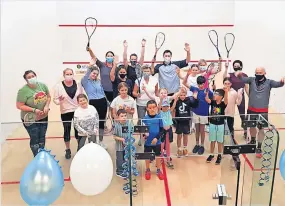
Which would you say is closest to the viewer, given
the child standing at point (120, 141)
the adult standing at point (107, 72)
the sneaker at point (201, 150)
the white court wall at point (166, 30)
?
the child standing at point (120, 141)

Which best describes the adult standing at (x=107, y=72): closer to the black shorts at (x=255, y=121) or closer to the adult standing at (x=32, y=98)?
the adult standing at (x=32, y=98)

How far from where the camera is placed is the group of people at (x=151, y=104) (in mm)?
2816

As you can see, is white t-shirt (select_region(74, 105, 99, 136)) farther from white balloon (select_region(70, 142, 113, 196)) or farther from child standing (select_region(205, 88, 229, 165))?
child standing (select_region(205, 88, 229, 165))

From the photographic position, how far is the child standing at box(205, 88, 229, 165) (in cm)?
301

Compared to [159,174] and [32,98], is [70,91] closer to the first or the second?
[32,98]

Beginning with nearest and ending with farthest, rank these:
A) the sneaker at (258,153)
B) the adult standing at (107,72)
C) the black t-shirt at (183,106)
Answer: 1. the sneaker at (258,153)
2. the black t-shirt at (183,106)
3. the adult standing at (107,72)

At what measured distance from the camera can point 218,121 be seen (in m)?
3.03

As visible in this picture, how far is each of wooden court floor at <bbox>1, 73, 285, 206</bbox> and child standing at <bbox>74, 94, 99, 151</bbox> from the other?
109 mm

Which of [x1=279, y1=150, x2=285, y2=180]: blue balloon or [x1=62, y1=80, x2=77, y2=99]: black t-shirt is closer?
[x1=279, y1=150, x2=285, y2=180]: blue balloon

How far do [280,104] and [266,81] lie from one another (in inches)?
72.4

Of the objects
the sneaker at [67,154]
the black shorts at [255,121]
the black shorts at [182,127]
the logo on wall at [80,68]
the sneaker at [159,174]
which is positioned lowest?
the sneaker at [159,174]

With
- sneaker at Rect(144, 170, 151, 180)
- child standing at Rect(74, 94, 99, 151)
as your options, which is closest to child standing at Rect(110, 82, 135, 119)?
child standing at Rect(74, 94, 99, 151)

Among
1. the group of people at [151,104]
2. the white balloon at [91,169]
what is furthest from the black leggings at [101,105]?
the white balloon at [91,169]

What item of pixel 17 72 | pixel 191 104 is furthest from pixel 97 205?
pixel 17 72
